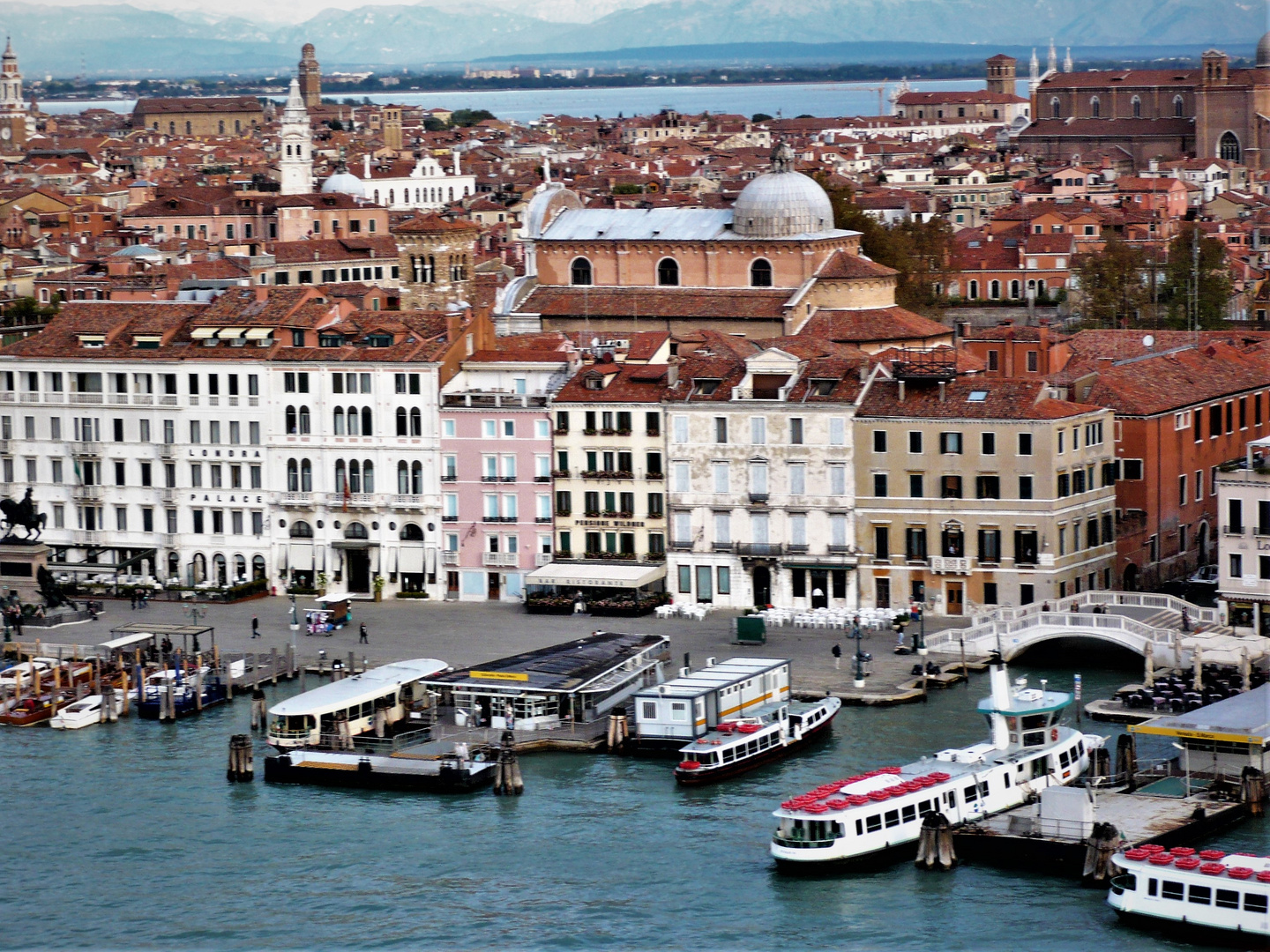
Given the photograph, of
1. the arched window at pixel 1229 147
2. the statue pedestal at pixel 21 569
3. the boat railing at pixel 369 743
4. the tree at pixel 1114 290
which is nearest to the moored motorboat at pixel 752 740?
the boat railing at pixel 369 743

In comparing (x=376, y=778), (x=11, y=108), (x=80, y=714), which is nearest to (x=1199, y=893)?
(x=376, y=778)

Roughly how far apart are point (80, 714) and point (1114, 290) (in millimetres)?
36609

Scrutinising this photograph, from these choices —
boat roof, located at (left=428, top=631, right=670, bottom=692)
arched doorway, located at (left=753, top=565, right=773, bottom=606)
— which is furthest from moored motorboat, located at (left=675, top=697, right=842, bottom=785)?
arched doorway, located at (left=753, top=565, right=773, bottom=606)

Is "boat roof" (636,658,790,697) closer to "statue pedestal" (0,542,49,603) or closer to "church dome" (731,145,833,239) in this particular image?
"statue pedestal" (0,542,49,603)

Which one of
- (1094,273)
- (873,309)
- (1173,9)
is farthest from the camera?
(1173,9)

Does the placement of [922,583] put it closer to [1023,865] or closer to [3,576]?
[1023,865]

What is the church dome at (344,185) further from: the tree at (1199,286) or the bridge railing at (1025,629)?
the bridge railing at (1025,629)

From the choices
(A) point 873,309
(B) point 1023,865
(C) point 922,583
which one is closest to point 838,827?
(B) point 1023,865

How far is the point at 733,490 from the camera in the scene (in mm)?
41406

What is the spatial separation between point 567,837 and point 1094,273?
135 ft

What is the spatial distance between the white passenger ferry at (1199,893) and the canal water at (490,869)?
0.29 meters

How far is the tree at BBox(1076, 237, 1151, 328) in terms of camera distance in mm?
66250

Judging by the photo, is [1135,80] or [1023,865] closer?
[1023,865]

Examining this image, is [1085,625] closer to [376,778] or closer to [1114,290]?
[376,778]
